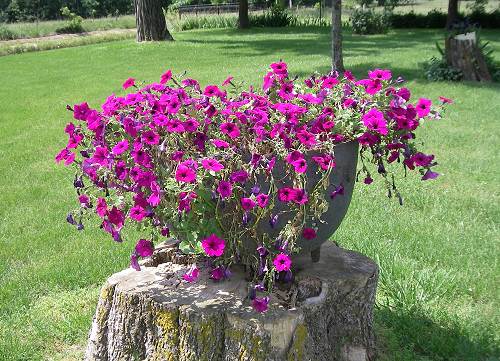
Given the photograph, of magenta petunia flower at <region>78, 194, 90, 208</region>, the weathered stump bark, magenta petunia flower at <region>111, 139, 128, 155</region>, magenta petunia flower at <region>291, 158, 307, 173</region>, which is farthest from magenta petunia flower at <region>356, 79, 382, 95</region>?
the weathered stump bark

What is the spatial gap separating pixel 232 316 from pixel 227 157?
2.31 ft

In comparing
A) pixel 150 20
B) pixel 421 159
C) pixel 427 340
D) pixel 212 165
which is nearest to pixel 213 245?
pixel 212 165

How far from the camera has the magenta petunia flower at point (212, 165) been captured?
221cm

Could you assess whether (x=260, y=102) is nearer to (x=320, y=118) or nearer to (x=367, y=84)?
(x=320, y=118)

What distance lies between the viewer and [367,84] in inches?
107

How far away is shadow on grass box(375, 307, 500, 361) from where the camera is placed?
321 cm

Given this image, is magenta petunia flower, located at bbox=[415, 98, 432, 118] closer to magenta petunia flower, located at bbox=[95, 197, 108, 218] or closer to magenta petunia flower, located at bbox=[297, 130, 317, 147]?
magenta petunia flower, located at bbox=[297, 130, 317, 147]

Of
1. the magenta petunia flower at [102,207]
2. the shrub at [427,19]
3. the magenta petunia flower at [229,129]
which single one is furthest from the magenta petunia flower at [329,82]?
the shrub at [427,19]

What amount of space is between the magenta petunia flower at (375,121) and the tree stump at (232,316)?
82cm

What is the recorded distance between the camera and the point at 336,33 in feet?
41.0

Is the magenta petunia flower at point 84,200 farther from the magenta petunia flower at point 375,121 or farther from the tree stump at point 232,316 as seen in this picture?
the magenta petunia flower at point 375,121

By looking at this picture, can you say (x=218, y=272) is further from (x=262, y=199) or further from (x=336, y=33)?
(x=336, y=33)

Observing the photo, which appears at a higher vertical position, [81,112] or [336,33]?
[81,112]

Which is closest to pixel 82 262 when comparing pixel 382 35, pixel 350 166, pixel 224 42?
pixel 350 166
